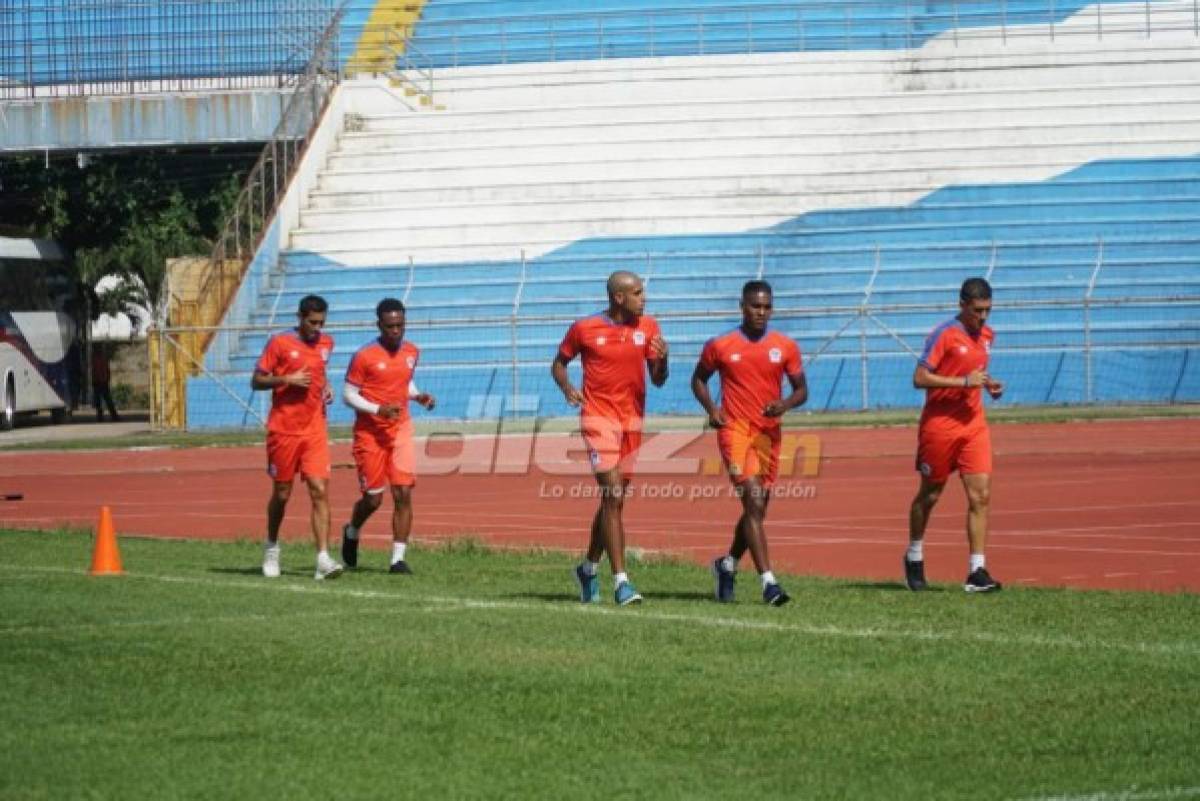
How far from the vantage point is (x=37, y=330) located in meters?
53.7

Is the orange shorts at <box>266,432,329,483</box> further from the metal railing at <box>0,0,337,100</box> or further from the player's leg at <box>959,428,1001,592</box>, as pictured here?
the metal railing at <box>0,0,337,100</box>

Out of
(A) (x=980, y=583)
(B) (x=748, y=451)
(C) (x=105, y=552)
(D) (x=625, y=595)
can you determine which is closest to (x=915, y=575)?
(A) (x=980, y=583)

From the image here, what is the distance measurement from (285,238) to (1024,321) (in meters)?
16.0

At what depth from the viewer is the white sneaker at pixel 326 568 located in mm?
16453

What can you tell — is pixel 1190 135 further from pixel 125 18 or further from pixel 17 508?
pixel 17 508

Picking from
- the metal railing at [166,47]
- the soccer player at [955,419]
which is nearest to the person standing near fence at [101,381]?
the metal railing at [166,47]

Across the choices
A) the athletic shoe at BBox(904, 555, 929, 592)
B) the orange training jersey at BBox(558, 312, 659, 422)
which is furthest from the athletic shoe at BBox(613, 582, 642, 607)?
the athletic shoe at BBox(904, 555, 929, 592)

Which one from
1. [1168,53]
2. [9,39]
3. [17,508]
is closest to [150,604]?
[17,508]

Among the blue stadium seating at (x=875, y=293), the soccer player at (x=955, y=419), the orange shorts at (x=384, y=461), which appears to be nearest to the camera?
the soccer player at (x=955, y=419)

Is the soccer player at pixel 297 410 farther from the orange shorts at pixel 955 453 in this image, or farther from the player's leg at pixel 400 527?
the orange shorts at pixel 955 453

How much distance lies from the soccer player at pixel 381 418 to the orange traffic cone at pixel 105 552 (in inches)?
79.8

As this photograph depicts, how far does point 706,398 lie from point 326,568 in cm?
342

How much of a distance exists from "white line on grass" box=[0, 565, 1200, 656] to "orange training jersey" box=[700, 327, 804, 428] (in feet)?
5.13

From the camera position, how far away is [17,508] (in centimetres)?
2670
